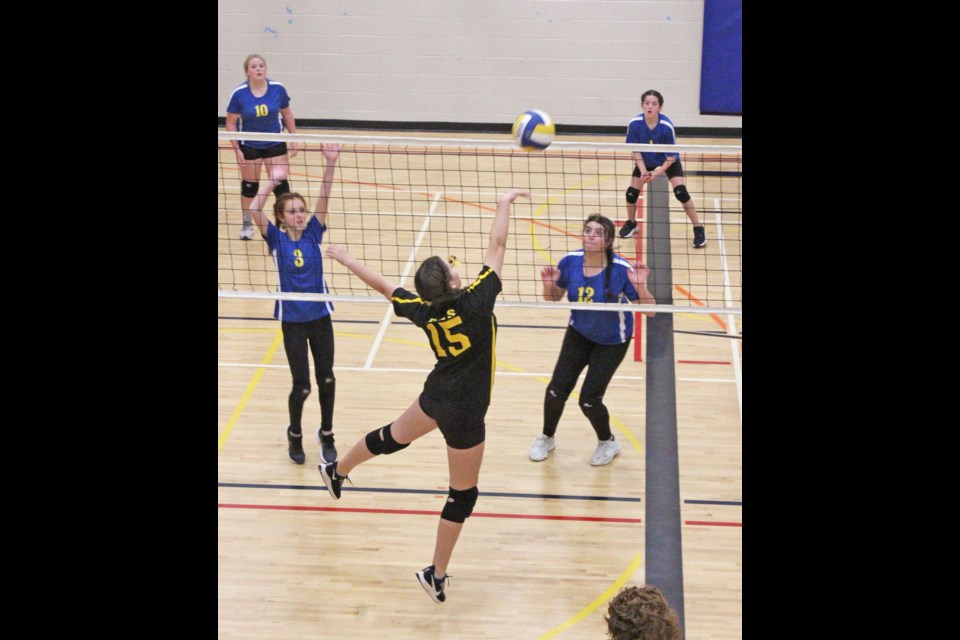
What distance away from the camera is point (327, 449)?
7793mm

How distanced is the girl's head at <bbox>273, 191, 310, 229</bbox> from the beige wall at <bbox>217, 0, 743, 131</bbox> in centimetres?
995

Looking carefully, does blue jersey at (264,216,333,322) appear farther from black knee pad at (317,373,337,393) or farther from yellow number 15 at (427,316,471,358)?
yellow number 15 at (427,316,471,358)

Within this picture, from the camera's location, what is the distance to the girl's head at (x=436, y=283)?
559 centimetres

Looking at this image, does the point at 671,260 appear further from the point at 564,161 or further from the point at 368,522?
the point at 368,522

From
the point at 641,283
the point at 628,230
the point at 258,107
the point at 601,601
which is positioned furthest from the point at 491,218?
the point at 601,601

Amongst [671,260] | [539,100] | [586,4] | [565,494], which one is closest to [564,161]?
[539,100]

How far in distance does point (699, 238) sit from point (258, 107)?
5.20 m

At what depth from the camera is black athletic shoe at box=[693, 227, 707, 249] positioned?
38.8ft

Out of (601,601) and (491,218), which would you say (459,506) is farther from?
(491,218)

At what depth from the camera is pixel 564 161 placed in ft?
50.9

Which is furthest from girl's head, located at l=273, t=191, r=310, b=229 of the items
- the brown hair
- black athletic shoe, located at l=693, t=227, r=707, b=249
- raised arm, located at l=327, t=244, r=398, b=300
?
black athletic shoe, located at l=693, t=227, r=707, b=249

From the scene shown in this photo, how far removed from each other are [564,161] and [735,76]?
2993mm

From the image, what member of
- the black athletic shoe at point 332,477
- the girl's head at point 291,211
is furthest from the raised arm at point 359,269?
the black athletic shoe at point 332,477
